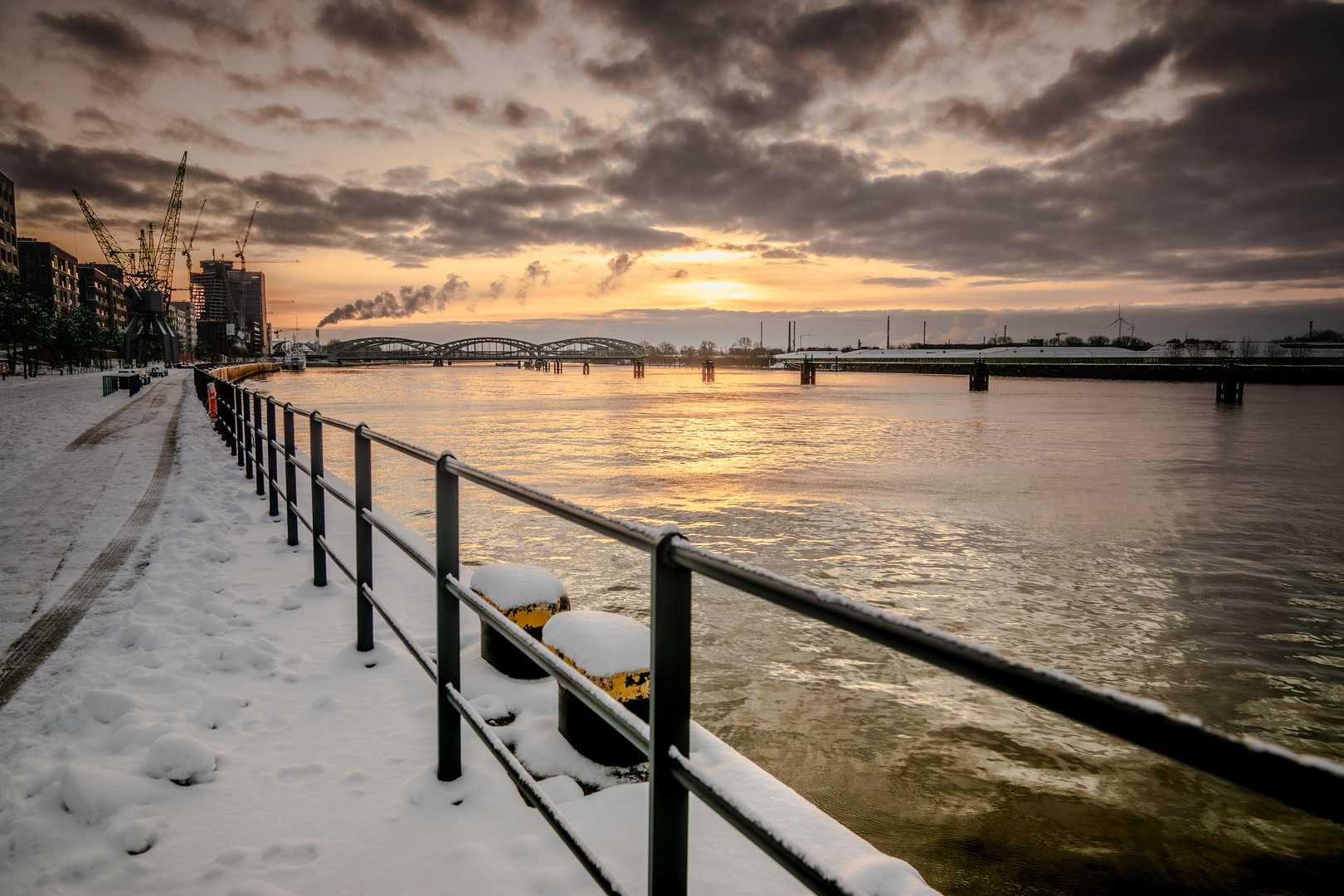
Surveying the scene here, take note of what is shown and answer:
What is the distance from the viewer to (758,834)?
1.58 metres

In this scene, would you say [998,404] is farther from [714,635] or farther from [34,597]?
[34,597]

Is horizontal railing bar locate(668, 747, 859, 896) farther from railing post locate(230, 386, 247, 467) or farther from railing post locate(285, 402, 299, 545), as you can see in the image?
railing post locate(230, 386, 247, 467)

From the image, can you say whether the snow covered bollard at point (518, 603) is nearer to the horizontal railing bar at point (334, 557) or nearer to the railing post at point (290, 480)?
the horizontal railing bar at point (334, 557)

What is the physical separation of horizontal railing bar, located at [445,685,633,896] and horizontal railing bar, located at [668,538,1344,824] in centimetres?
123

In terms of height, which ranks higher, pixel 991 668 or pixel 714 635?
pixel 991 668

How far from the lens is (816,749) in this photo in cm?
468

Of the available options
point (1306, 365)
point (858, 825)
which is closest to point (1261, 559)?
point (858, 825)

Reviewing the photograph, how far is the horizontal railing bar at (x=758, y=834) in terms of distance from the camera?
1424 millimetres

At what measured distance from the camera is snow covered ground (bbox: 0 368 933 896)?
3.06 m

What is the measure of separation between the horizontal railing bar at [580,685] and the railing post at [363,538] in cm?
195

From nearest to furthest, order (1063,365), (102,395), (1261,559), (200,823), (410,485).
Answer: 1. (200,823)
2. (1261,559)
3. (410,485)
4. (102,395)
5. (1063,365)

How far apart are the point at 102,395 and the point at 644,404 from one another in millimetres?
25920

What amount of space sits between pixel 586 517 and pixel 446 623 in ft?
5.11

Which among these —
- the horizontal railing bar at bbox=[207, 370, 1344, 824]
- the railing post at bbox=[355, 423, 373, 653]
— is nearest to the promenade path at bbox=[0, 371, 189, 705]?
the railing post at bbox=[355, 423, 373, 653]
